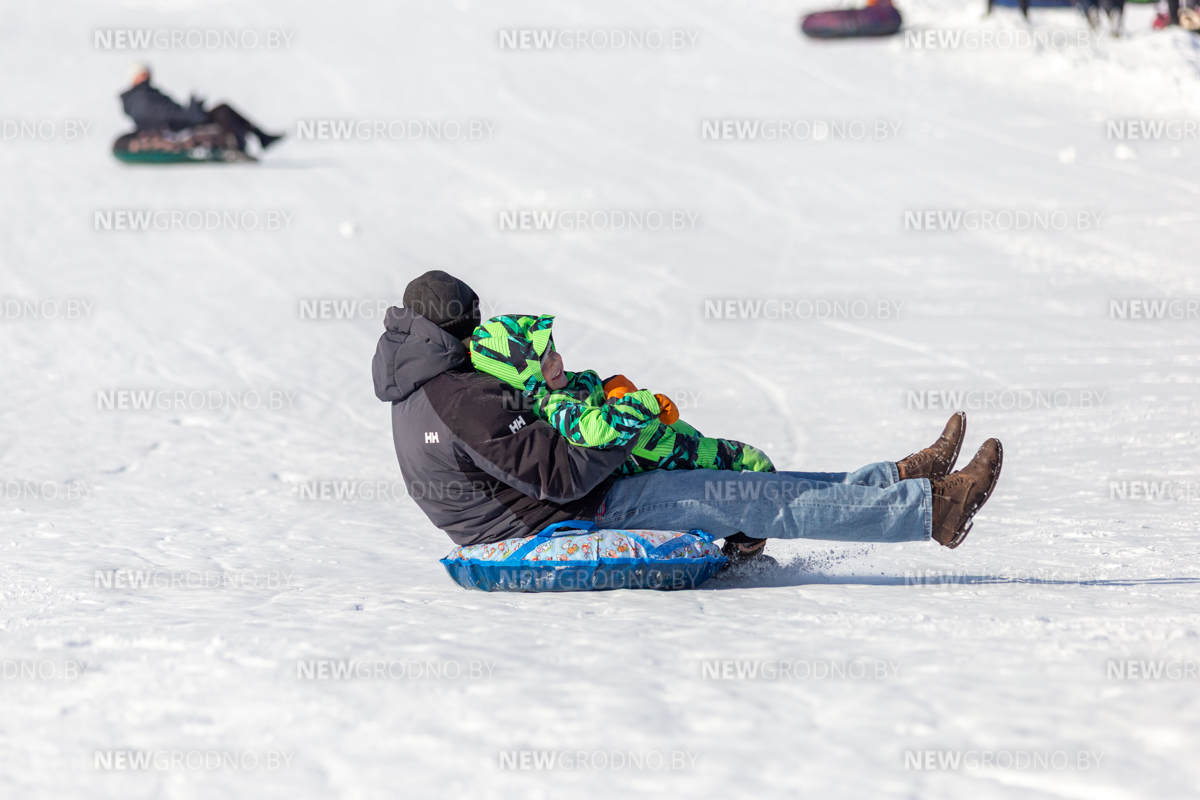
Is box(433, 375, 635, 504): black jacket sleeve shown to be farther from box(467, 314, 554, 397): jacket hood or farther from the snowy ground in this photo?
Answer: the snowy ground

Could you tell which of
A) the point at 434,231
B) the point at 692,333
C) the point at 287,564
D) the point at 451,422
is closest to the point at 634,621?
the point at 451,422

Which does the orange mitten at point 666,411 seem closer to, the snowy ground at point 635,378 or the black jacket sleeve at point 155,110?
the snowy ground at point 635,378

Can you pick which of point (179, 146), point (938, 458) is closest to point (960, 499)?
point (938, 458)

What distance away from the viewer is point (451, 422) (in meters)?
3.33

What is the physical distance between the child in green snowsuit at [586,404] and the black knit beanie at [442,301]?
0.07m

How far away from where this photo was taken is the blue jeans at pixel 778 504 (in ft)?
11.2

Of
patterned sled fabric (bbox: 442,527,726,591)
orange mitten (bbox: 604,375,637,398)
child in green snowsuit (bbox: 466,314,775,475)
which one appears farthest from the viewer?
patterned sled fabric (bbox: 442,527,726,591)

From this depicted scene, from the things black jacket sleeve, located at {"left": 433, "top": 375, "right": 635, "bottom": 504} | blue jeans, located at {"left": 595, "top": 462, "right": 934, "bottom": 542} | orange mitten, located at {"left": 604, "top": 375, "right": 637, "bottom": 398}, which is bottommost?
blue jeans, located at {"left": 595, "top": 462, "right": 934, "bottom": 542}

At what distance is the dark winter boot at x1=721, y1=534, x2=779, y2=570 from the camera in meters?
3.80

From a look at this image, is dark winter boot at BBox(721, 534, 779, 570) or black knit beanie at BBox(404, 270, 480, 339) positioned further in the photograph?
dark winter boot at BBox(721, 534, 779, 570)

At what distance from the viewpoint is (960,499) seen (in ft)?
11.1

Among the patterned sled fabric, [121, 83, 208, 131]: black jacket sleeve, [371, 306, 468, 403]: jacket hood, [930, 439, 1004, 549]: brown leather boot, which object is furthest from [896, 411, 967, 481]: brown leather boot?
[121, 83, 208, 131]: black jacket sleeve

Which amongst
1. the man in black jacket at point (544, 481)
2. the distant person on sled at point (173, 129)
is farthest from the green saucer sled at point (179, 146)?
the man in black jacket at point (544, 481)

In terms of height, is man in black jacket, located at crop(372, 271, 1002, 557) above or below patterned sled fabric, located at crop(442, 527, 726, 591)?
above
